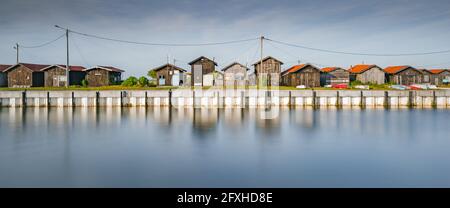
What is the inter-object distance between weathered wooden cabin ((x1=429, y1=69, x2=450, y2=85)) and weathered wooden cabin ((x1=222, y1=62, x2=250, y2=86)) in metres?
39.6

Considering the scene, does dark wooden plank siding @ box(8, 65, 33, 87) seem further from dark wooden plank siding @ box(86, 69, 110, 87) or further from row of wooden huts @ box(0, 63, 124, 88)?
dark wooden plank siding @ box(86, 69, 110, 87)

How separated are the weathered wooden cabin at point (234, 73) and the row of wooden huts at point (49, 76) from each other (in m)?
17.7

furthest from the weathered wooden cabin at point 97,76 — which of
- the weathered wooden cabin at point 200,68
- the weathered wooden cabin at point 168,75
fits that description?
the weathered wooden cabin at point 200,68

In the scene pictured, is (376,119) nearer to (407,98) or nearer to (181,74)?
(407,98)

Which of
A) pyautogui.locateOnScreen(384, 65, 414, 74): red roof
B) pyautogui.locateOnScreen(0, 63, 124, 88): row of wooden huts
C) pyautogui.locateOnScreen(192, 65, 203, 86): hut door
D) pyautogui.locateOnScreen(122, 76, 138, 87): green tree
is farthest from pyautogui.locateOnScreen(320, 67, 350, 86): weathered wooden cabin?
pyautogui.locateOnScreen(0, 63, 124, 88): row of wooden huts

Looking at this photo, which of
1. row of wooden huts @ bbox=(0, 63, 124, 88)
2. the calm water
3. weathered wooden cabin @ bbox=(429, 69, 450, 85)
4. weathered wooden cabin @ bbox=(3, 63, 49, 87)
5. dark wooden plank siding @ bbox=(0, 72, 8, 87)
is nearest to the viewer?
the calm water

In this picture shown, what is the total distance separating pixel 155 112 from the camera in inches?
1388

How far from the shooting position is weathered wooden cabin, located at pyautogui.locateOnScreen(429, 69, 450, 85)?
6794 cm

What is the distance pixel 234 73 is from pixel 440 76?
144ft

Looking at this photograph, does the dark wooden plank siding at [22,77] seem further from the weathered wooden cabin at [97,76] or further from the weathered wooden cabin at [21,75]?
the weathered wooden cabin at [97,76]

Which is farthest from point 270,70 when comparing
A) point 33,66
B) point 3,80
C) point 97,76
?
point 3,80

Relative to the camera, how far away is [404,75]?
207ft

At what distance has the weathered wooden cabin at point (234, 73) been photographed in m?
54.0
